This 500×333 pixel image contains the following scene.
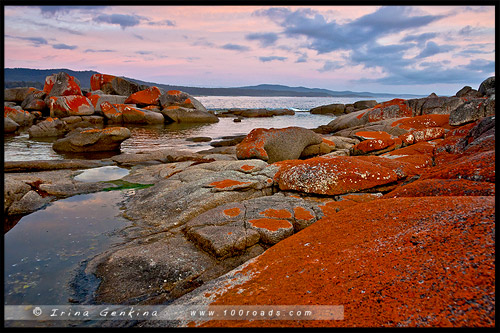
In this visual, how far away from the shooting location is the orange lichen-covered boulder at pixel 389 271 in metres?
1.39

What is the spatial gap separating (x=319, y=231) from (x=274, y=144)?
28.9 feet

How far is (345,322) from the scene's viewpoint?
149cm

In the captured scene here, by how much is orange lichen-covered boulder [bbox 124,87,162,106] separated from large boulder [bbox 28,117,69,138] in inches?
640

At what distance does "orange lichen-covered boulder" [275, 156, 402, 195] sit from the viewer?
18.8 ft

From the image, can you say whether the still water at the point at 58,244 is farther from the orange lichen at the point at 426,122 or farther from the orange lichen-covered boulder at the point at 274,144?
the orange lichen at the point at 426,122

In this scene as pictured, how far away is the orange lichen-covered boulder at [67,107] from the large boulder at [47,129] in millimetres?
7350

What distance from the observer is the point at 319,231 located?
2.91 meters

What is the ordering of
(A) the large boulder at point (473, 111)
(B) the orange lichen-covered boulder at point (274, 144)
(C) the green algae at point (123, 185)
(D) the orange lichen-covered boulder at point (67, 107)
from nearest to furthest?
(C) the green algae at point (123, 185)
(A) the large boulder at point (473, 111)
(B) the orange lichen-covered boulder at point (274, 144)
(D) the orange lichen-covered boulder at point (67, 107)

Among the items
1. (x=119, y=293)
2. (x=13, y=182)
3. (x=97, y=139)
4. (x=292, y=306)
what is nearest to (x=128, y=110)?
(x=97, y=139)

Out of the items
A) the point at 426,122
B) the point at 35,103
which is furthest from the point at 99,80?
the point at 426,122

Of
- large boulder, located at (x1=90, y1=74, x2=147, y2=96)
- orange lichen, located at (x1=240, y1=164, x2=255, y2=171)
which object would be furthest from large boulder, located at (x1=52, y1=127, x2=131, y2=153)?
large boulder, located at (x1=90, y1=74, x2=147, y2=96)

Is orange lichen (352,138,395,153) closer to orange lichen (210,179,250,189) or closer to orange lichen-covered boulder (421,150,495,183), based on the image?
orange lichen (210,179,250,189)

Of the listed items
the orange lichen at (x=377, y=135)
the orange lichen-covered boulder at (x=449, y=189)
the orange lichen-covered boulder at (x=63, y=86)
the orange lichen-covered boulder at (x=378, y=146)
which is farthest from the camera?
the orange lichen-covered boulder at (x=63, y=86)

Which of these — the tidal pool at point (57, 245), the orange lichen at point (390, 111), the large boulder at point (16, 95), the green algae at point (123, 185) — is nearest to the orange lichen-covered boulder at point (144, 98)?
the large boulder at point (16, 95)
